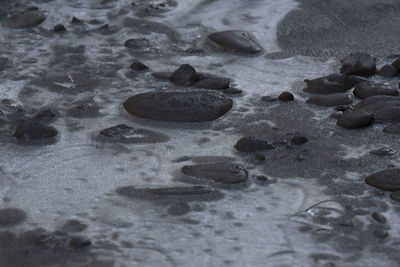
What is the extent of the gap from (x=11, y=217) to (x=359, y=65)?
5.98 feet

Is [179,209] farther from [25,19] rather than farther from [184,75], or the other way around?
[25,19]

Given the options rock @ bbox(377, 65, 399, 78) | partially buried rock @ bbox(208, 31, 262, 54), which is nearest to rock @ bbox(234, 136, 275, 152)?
rock @ bbox(377, 65, 399, 78)

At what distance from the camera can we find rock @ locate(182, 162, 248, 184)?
2.52 meters

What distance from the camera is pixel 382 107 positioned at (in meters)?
3.00

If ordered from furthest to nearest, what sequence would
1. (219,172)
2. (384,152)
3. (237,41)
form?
(237,41)
(384,152)
(219,172)

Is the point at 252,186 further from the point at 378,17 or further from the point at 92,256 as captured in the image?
the point at 378,17

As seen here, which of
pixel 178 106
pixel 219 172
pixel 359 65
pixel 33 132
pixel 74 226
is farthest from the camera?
pixel 359 65

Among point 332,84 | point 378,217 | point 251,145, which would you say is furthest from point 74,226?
point 332,84

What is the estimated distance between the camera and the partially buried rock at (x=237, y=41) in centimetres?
378

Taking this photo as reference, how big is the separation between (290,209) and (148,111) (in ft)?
2.89

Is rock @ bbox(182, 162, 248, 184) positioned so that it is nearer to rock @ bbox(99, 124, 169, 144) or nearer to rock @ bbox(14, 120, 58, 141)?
rock @ bbox(99, 124, 169, 144)

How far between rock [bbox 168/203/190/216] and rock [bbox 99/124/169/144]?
1.62 feet

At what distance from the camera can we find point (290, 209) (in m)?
2.37

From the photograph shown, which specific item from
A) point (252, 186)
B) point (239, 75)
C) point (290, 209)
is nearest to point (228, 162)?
point (252, 186)
